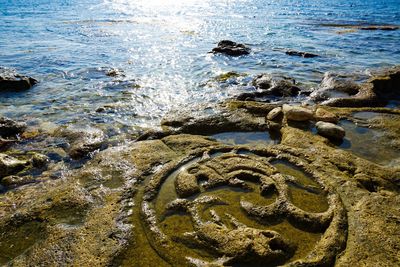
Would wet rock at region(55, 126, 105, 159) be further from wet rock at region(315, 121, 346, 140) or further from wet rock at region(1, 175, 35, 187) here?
wet rock at region(315, 121, 346, 140)

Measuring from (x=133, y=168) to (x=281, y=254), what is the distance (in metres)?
2.51

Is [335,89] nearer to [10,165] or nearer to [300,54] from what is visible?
[300,54]

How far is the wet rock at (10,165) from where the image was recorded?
5.32 m

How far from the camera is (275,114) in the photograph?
268 inches

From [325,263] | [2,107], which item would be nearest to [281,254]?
[325,263]

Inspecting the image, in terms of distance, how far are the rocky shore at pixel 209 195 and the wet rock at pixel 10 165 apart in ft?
0.10

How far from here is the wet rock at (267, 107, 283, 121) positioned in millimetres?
6793

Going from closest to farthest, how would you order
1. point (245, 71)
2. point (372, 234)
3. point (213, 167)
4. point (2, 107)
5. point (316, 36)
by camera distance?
point (372, 234)
point (213, 167)
point (2, 107)
point (245, 71)
point (316, 36)

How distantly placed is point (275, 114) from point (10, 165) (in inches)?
193

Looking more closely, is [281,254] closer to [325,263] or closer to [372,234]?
[325,263]

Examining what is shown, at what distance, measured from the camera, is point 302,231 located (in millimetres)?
3744

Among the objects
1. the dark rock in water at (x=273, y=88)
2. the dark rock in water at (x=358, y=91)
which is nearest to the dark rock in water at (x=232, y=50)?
the dark rock in water at (x=273, y=88)

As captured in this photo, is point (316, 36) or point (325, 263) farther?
point (316, 36)

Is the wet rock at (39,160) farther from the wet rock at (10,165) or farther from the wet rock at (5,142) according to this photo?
the wet rock at (5,142)
